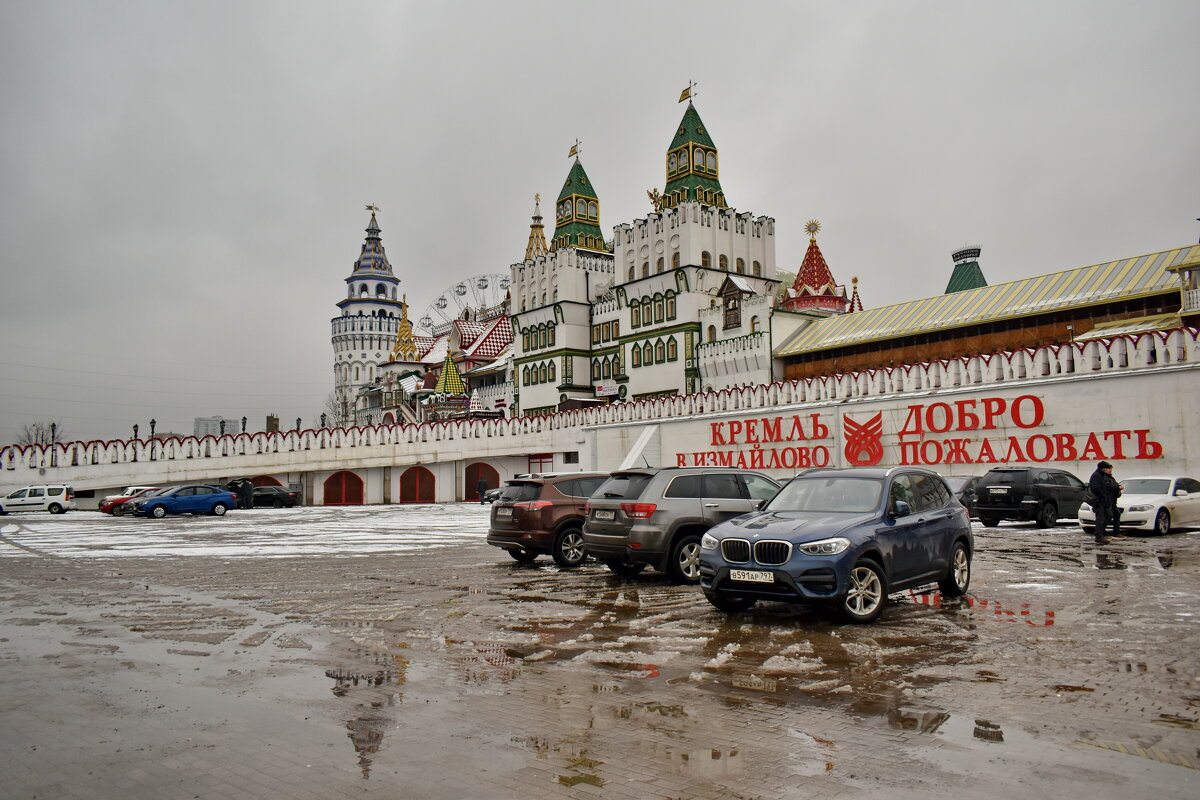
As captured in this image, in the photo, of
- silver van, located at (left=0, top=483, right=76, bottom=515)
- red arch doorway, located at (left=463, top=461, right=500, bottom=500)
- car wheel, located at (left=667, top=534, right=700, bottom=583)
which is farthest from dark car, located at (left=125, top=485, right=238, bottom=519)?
car wheel, located at (left=667, top=534, right=700, bottom=583)

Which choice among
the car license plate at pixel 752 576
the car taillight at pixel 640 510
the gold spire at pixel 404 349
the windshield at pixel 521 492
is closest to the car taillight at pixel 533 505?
the windshield at pixel 521 492

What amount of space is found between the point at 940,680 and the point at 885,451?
28730 mm

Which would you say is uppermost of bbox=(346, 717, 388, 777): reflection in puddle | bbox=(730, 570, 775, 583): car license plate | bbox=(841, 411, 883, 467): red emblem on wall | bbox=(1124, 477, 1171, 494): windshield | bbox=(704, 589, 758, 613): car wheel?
bbox=(841, 411, 883, 467): red emblem on wall

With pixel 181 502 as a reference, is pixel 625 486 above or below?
above

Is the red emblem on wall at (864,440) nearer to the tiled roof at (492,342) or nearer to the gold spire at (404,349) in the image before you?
the tiled roof at (492,342)

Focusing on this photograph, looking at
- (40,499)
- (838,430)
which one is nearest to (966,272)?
(838,430)

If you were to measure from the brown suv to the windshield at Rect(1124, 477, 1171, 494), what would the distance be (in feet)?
43.4

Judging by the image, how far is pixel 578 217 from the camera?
6862 centimetres

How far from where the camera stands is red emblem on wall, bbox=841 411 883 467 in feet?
112

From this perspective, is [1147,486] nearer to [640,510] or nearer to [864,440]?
[640,510]

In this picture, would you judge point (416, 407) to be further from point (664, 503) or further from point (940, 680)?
point (940, 680)

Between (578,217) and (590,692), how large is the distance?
6459 centimetres

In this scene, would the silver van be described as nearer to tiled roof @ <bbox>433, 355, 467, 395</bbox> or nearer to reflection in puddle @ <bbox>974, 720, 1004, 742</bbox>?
tiled roof @ <bbox>433, 355, 467, 395</bbox>

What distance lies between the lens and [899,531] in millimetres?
9297
